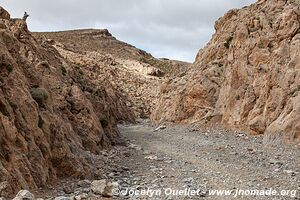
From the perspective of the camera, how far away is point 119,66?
82.1 m

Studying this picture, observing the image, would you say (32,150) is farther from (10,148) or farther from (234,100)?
(234,100)

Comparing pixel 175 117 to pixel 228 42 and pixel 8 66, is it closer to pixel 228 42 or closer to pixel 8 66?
pixel 228 42

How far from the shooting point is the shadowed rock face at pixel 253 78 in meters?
21.0

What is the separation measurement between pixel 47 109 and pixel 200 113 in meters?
19.1

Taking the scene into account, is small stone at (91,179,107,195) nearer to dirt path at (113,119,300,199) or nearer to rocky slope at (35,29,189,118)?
dirt path at (113,119,300,199)

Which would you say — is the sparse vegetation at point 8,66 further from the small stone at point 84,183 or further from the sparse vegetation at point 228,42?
the sparse vegetation at point 228,42

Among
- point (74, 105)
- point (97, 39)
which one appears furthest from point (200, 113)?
point (97, 39)

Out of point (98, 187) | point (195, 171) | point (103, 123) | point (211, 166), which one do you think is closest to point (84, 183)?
point (98, 187)

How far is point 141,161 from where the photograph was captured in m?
16.9

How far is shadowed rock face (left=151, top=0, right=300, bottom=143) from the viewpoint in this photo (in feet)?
69.1

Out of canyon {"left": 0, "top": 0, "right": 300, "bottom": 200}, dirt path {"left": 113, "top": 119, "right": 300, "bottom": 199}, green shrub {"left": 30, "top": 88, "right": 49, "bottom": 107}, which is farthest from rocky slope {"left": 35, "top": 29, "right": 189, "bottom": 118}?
green shrub {"left": 30, "top": 88, "right": 49, "bottom": 107}

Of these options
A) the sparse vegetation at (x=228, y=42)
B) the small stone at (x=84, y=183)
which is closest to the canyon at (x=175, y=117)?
the sparse vegetation at (x=228, y=42)

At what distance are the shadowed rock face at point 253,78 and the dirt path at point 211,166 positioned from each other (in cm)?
182

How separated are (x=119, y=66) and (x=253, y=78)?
5818 centimetres
